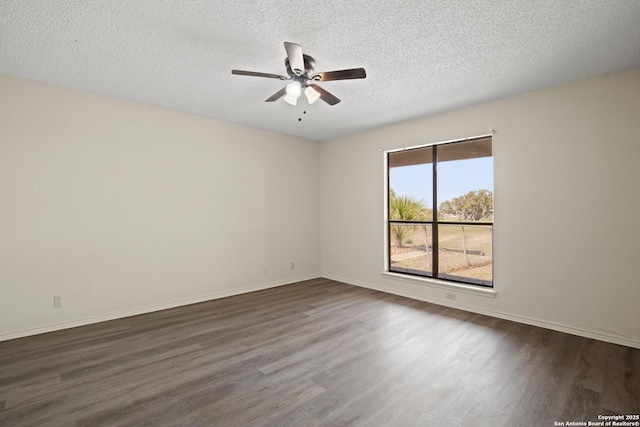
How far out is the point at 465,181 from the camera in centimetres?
415

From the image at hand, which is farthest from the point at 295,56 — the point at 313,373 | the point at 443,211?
the point at 443,211

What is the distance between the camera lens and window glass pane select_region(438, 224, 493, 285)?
3979 mm

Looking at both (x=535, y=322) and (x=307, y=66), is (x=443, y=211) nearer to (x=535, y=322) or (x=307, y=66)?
(x=535, y=322)

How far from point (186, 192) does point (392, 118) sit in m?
3.27

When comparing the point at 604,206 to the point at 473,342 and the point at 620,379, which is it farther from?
the point at 473,342

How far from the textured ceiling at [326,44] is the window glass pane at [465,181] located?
0.75 meters

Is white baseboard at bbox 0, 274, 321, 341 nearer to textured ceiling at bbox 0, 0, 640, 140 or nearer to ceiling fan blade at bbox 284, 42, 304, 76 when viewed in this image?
textured ceiling at bbox 0, 0, 640, 140

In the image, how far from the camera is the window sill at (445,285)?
377 cm

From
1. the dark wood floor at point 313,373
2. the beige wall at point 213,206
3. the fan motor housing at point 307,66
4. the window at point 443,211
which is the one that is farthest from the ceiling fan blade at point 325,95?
the dark wood floor at point 313,373

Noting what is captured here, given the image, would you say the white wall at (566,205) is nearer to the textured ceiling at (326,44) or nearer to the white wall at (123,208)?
the textured ceiling at (326,44)

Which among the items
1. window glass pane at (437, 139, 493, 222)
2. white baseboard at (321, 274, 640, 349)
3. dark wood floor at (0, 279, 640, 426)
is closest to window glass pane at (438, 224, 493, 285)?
window glass pane at (437, 139, 493, 222)

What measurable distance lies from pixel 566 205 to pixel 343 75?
2842 mm

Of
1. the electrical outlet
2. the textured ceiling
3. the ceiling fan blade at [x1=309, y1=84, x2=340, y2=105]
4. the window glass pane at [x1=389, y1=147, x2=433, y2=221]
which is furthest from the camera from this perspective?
the window glass pane at [x1=389, y1=147, x2=433, y2=221]

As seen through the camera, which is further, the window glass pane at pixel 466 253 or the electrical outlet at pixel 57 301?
the window glass pane at pixel 466 253
